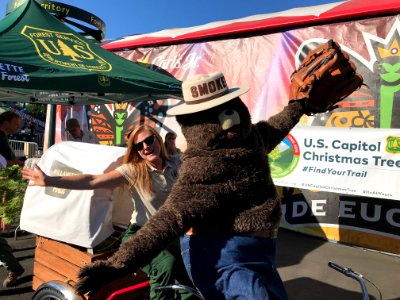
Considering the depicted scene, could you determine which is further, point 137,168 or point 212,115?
point 137,168

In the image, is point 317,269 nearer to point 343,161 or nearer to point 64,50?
point 343,161

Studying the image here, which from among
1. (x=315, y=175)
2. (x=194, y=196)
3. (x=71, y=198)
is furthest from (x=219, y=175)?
(x=315, y=175)

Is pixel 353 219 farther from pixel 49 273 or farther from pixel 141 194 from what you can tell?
pixel 49 273

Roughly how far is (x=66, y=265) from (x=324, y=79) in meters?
2.20

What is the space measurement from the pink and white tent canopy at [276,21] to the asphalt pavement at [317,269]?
3.25 meters

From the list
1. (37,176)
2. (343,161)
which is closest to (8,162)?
(37,176)

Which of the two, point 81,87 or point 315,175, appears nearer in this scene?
point 81,87

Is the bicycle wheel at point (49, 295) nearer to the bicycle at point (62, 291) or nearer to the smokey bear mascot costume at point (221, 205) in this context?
the bicycle at point (62, 291)

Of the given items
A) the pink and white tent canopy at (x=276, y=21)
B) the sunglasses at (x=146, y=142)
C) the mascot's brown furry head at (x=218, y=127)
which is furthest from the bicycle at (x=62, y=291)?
the pink and white tent canopy at (x=276, y=21)

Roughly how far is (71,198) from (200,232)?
1.27 metres

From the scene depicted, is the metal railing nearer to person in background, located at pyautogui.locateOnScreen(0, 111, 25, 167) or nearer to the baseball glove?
person in background, located at pyautogui.locateOnScreen(0, 111, 25, 167)

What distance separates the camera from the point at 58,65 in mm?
4258

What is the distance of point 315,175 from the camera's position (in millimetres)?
4684

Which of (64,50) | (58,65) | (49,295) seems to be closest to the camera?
(49,295)
